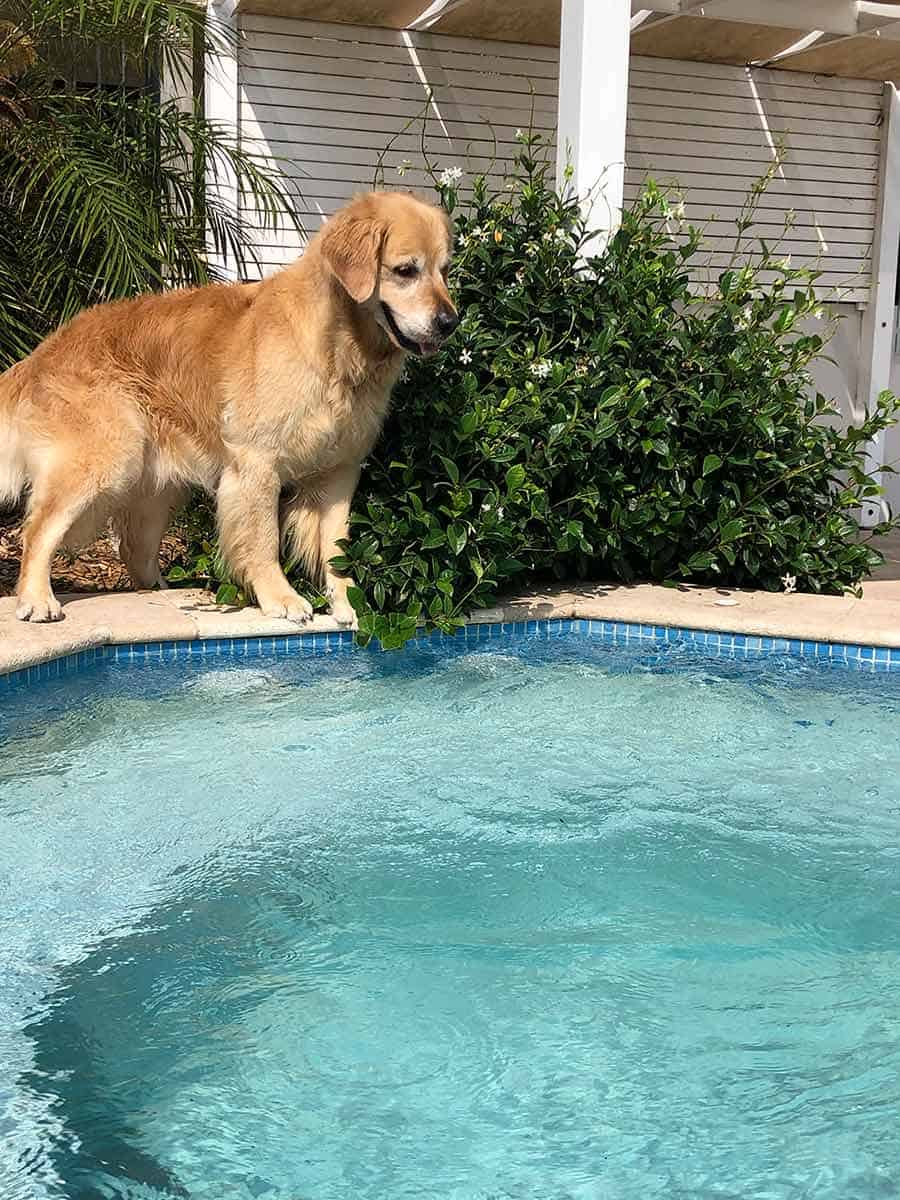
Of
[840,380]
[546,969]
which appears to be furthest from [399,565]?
[840,380]

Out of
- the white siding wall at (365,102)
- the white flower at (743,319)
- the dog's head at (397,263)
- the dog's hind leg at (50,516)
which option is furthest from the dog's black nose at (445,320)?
the white siding wall at (365,102)

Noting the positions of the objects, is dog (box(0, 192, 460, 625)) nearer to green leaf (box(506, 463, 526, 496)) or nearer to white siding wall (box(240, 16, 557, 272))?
green leaf (box(506, 463, 526, 496))

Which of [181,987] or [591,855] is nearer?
[181,987]

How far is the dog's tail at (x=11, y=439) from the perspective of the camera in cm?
562

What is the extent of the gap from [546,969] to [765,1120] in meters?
0.69

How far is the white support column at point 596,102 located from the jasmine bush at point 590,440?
0.13 m

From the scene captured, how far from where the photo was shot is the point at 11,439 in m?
5.66

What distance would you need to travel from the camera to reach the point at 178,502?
20.5 ft

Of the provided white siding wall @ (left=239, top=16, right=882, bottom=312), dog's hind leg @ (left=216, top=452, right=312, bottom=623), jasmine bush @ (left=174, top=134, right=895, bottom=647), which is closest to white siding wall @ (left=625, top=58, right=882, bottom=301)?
white siding wall @ (left=239, top=16, right=882, bottom=312)

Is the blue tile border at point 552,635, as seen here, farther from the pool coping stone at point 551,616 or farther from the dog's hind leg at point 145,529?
the dog's hind leg at point 145,529

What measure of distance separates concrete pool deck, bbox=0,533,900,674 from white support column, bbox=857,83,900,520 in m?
4.35

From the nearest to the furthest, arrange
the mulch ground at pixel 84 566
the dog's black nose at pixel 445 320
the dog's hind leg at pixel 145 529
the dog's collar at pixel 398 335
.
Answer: the dog's black nose at pixel 445 320 < the dog's collar at pixel 398 335 < the dog's hind leg at pixel 145 529 < the mulch ground at pixel 84 566

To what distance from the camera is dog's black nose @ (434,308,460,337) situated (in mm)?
4922

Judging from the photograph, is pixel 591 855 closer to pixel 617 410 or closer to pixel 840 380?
pixel 617 410
